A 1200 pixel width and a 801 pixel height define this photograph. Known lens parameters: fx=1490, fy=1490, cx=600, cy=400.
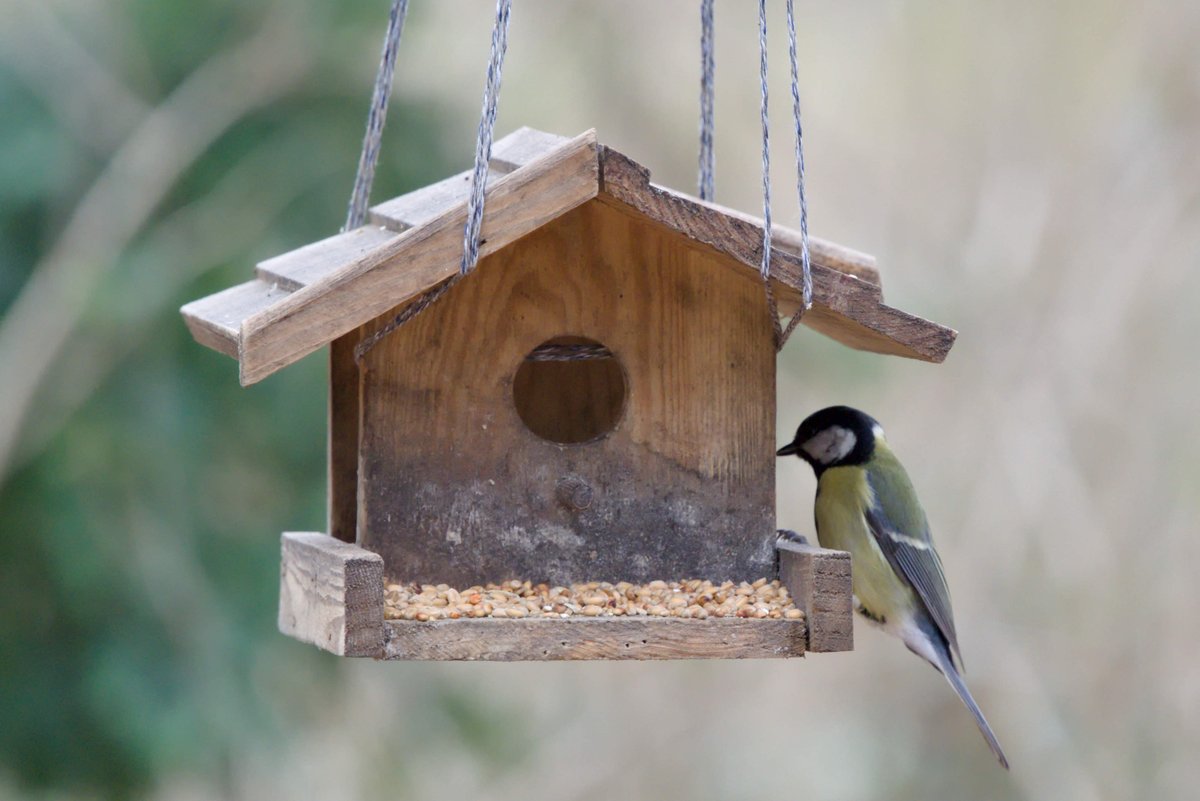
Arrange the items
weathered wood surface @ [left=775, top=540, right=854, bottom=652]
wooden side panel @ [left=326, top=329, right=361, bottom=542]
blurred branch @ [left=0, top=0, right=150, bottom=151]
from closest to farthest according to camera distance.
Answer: weathered wood surface @ [left=775, top=540, right=854, bottom=652], wooden side panel @ [left=326, top=329, right=361, bottom=542], blurred branch @ [left=0, top=0, right=150, bottom=151]

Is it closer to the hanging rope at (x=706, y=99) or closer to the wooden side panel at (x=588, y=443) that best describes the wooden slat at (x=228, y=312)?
the wooden side panel at (x=588, y=443)

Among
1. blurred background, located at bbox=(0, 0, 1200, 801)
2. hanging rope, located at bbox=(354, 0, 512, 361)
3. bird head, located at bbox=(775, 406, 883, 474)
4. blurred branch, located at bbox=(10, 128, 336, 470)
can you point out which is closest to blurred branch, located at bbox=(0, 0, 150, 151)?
blurred background, located at bbox=(0, 0, 1200, 801)

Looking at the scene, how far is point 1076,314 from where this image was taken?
6242 mm

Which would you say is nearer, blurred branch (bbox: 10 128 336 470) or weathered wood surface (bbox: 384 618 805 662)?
weathered wood surface (bbox: 384 618 805 662)

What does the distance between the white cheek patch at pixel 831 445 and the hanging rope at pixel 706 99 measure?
2.04ft

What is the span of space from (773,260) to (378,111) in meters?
0.90

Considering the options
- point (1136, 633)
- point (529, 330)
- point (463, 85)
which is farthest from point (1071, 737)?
Answer: point (529, 330)

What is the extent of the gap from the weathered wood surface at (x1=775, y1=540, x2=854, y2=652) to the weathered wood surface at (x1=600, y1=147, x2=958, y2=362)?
1.21ft

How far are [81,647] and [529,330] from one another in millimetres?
2602

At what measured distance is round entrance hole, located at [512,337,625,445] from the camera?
2.91m

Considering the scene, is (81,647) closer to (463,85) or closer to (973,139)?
(463,85)

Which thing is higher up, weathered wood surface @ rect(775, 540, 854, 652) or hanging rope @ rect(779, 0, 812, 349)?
hanging rope @ rect(779, 0, 812, 349)

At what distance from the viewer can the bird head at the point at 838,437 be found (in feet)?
10.9

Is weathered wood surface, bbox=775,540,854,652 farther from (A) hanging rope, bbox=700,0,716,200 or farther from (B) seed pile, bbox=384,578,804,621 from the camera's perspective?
(A) hanging rope, bbox=700,0,716,200
